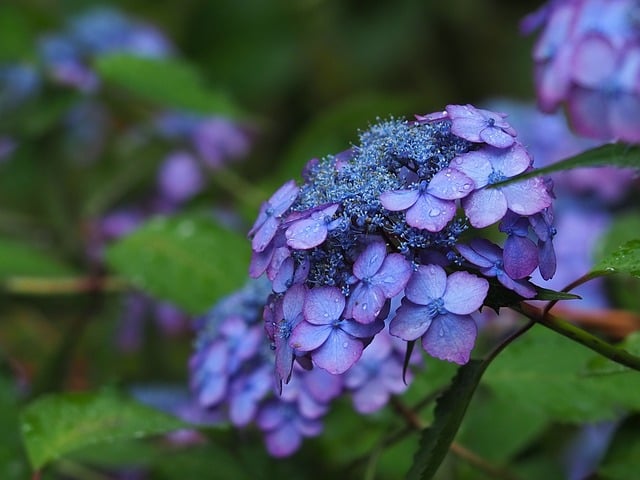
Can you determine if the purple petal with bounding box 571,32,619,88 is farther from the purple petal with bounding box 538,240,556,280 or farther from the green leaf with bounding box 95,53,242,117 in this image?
the green leaf with bounding box 95,53,242,117

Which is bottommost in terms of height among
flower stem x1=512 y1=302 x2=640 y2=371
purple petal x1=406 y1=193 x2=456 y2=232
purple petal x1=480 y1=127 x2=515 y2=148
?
flower stem x1=512 y1=302 x2=640 y2=371

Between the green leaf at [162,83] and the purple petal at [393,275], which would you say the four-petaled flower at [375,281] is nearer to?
the purple petal at [393,275]

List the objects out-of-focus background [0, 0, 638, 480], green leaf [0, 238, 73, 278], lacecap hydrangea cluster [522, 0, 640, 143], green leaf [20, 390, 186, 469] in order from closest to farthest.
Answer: green leaf [20, 390, 186, 469] → lacecap hydrangea cluster [522, 0, 640, 143] → out-of-focus background [0, 0, 638, 480] → green leaf [0, 238, 73, 278]

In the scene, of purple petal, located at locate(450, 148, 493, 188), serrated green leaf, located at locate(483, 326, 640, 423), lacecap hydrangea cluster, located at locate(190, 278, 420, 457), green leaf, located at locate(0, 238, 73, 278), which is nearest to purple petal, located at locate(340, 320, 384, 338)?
purple petal, located at locate(450, 148, 493, 188)

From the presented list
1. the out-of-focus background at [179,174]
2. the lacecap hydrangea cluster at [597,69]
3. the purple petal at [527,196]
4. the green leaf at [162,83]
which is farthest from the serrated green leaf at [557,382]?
the green leaf at [162,83]

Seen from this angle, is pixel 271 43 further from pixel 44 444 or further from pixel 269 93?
pixel 44 444

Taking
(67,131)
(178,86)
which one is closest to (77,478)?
(178,86)
